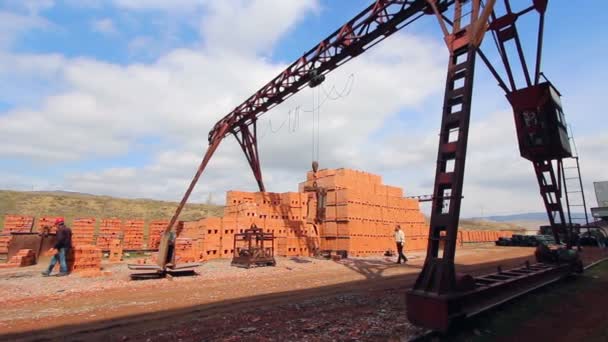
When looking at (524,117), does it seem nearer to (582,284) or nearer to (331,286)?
(582,284)

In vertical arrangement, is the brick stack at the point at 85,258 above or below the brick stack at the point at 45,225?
below

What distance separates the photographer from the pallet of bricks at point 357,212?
18828 mm

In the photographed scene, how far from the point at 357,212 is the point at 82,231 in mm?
15359

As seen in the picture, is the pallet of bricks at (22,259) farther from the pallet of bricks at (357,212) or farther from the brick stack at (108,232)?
the pallet of bricks at (357,212)

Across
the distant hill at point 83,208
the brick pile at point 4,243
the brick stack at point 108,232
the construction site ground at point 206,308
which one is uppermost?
the distant hill at point 83,208

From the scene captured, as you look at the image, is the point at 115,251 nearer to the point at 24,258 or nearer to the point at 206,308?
the point at 24,258

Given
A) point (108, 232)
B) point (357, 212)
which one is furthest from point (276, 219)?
point (108, 232)

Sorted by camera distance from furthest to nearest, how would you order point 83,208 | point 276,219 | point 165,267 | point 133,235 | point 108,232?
point 83,208 → point 276,219 → point 133,235 → point 108,232 → point 165,267

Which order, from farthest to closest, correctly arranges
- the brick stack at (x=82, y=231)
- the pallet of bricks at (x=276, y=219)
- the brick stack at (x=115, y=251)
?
1. the pallet of bricks at (x=276, y=219)
2. the brick stack at (x=82, y=231)
3. the brick stack at (x=115, y=251)

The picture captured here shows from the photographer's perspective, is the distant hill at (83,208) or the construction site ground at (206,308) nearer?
the construction site ground at (206,308)

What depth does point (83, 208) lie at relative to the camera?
133ft

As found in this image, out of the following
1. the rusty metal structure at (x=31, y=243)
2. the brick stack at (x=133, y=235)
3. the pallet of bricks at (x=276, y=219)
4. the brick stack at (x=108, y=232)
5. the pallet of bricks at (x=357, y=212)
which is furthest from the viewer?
the pallet of bricks at (x=357, y=212)

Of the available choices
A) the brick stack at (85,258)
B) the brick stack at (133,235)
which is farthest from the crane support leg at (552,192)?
the brick stack at (133,235)

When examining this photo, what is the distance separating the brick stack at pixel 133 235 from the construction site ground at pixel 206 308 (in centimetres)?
804
